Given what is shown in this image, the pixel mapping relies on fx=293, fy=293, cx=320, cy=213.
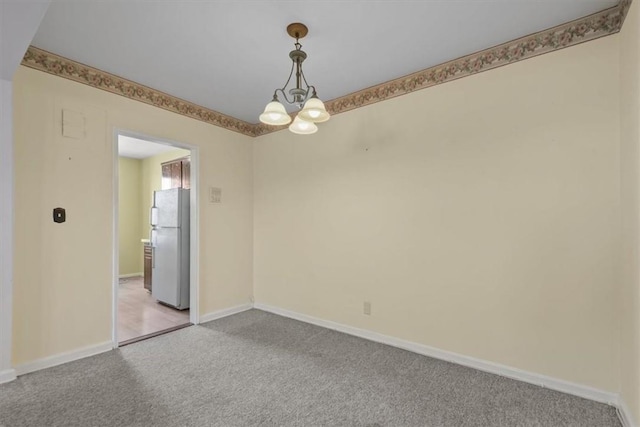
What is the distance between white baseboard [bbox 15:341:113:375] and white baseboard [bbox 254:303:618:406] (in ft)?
7.12

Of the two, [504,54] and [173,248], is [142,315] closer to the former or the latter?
[173,248]

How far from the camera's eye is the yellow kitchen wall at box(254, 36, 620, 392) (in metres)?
2.10

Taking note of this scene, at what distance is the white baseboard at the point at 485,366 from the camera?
2.08 meters

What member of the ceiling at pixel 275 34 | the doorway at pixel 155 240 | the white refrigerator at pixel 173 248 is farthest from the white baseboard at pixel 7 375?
the ceiling at pixel 275 34

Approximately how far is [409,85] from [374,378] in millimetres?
2726

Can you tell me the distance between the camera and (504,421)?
1.88 metres

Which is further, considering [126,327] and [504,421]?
[126,327]

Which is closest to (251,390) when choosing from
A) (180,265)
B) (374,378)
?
(374,378)

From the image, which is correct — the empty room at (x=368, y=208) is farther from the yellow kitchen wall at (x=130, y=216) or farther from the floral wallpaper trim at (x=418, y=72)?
the yellow kitchen wall at (x=130, y=216)

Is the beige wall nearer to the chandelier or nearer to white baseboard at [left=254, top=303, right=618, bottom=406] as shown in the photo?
white baseboard at [left=254, top=303, right=618, bottom=406]

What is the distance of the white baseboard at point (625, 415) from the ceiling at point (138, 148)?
244 inches

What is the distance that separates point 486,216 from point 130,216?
7.26m

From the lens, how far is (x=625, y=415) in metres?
1.84

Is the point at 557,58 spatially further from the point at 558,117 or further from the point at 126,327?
the point at 126,327
